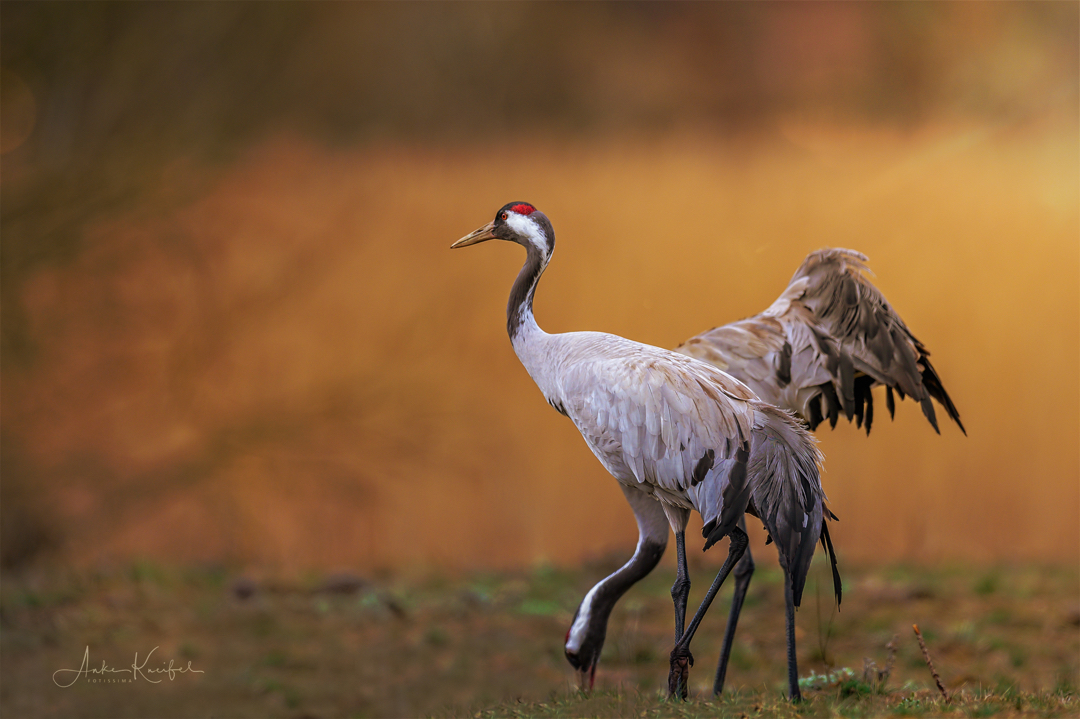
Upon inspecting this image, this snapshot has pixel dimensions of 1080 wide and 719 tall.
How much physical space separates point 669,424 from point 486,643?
378 centimetres

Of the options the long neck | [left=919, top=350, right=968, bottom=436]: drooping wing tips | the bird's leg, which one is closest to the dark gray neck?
the long neck

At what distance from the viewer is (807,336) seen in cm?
489

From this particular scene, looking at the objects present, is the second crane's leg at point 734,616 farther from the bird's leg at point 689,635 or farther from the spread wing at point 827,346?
the spread wing at point 827,346

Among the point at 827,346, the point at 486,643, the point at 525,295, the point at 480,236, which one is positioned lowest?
the point at 486,643

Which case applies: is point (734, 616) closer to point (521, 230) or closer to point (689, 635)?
point (689, 635)

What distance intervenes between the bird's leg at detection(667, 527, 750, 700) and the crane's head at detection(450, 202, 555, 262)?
1.68 metres

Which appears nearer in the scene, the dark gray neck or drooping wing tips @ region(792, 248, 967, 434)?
the dark gray neck

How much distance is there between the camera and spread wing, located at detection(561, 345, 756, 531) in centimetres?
355

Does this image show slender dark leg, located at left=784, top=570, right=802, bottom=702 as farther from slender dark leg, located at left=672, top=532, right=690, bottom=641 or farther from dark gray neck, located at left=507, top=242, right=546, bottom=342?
dark gray neck, located at left=507, top=242, right=546, bottom=342

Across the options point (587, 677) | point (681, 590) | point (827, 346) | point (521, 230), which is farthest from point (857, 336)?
point (587, 677)

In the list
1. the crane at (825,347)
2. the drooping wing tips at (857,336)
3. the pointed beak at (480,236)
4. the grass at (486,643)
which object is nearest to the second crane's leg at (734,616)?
the grass at (486,643)

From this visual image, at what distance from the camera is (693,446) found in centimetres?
359

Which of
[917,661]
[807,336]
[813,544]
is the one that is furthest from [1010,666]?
[813,544]

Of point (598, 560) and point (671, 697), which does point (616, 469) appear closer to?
point (671, 697)
